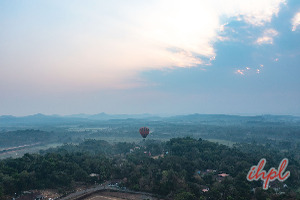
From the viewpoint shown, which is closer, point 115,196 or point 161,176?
point 115,196

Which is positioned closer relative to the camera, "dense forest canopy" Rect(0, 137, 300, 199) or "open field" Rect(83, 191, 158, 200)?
"dense forest canopy" Rect(0, 137, 300, 199)

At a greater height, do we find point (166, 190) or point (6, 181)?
point (6, 181)

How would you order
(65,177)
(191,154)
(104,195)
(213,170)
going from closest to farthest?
(104,195)
(65,177)
(213,170)
(191,154)

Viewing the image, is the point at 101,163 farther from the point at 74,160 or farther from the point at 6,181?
the point at 6,181

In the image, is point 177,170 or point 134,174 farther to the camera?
point 177,170

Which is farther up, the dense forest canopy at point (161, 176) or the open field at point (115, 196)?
the dense forest canopy at point (161, 176)

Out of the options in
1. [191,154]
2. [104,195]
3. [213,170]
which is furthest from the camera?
[191,154]

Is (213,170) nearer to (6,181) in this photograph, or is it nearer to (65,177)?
(65,177)

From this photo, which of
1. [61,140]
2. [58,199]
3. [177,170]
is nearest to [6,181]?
[58,199]

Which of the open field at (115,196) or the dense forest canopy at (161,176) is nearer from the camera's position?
the dense forest canopy at (161,176)

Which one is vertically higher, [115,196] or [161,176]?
[161,176]

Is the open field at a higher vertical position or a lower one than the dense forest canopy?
lower
